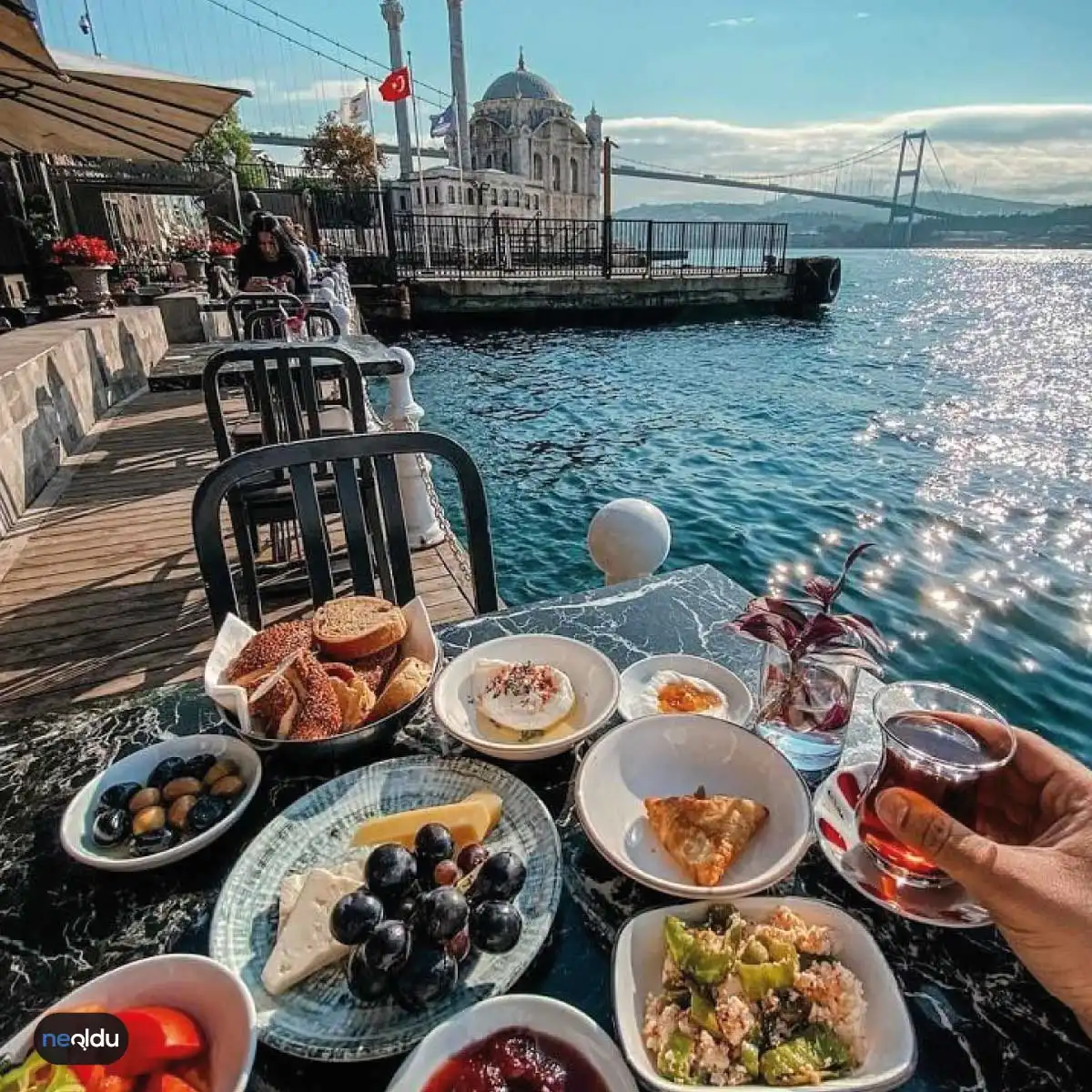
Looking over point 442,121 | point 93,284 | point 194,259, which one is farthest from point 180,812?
point 442,121

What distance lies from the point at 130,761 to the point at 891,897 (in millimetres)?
1317

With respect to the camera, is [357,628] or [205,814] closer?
[205,814]

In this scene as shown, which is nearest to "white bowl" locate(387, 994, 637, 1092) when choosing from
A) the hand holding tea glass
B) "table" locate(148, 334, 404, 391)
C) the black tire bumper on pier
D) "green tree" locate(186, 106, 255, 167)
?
the hand holding tea glass

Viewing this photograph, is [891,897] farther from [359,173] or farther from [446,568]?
[359,173]

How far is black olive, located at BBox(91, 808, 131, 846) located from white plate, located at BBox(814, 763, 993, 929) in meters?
1.17

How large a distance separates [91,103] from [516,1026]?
23.3ft

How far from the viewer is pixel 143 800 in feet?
3.55

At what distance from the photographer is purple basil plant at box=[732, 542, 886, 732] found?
1108 millimetres

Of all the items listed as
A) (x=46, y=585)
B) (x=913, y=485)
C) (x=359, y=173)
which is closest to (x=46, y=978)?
(x=46, y=585)

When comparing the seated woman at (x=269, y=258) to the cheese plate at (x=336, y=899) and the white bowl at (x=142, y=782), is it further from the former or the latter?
the cheese plate at (x=336, y=899)

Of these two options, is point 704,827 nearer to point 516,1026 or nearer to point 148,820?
point 516,1026

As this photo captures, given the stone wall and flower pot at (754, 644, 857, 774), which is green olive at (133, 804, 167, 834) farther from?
the stone wall

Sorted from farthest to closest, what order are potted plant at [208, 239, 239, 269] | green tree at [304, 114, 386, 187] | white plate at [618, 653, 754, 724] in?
green tree at [304, 114, 386, 187]
potted plant at [208, 239, 239, 269]
white plate at [618, 653, 754, 724]

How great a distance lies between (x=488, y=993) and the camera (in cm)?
80
